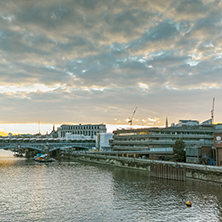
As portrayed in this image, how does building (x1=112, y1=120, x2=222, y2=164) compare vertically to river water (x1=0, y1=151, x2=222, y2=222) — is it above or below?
above

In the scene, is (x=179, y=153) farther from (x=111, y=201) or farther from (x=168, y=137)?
(x=111, y=201)

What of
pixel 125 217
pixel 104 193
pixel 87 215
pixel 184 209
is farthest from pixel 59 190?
pixel 184 209

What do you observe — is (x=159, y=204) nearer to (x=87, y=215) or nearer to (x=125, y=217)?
(x=125, y=217)

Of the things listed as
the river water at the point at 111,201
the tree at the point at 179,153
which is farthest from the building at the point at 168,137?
the river water at the point at 111,201

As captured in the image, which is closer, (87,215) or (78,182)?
(87,215)

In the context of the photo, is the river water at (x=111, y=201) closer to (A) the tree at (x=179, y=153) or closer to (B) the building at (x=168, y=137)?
(A) the tree at (x=179, y=153)

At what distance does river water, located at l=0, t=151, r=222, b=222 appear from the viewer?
43.0 metres

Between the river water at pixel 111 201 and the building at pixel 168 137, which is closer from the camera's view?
the river water at pixel 111 201

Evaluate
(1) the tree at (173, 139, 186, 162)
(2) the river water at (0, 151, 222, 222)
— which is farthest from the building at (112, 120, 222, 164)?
Answer: (2) the river water at (0, 151, 222, 222)

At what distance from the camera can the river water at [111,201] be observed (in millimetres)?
43031

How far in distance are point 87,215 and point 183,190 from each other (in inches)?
1121

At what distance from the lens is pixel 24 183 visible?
76.3m

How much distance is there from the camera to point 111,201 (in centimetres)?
5338

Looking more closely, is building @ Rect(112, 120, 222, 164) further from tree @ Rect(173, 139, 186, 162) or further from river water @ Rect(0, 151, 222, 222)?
river water @ Rect(0, 151, 222, 222)
